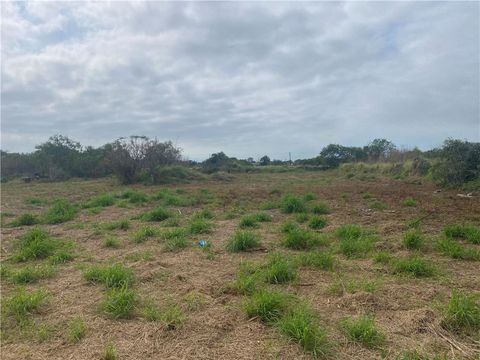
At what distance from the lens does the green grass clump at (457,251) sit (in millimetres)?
4863

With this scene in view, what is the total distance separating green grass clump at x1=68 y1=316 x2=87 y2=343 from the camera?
121 inches

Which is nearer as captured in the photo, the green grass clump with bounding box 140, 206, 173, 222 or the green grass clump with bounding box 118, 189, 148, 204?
the green grass clump with bounding box 140, 206, 173, 222

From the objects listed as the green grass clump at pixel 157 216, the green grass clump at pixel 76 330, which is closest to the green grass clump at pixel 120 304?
the green grass clump at pixel 76 330

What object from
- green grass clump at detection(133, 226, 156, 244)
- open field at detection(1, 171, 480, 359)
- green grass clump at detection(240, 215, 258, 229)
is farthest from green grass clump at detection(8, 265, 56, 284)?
green grass clump at detection(240, 215, 258, 229)

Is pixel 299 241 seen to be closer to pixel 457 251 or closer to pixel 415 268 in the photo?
pixel 415 268

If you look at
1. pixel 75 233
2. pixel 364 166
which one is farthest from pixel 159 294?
pixel 364 166

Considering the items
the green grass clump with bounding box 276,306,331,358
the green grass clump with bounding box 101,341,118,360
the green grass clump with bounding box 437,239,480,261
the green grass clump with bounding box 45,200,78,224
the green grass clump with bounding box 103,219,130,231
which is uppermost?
the green grass clump with bounding box 45,200,78,224

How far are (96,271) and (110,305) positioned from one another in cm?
106

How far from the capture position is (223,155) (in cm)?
4372

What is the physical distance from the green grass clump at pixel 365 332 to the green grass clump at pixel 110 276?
229 centimetres

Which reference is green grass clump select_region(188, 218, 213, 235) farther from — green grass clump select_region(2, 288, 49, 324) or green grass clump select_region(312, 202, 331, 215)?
green grass clump select_region(2, 288, 49, 324)

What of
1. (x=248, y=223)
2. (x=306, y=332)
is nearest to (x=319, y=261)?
(x=306, y=332)

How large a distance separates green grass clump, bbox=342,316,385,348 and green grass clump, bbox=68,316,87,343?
2109 mm

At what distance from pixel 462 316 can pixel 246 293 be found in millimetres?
1882
